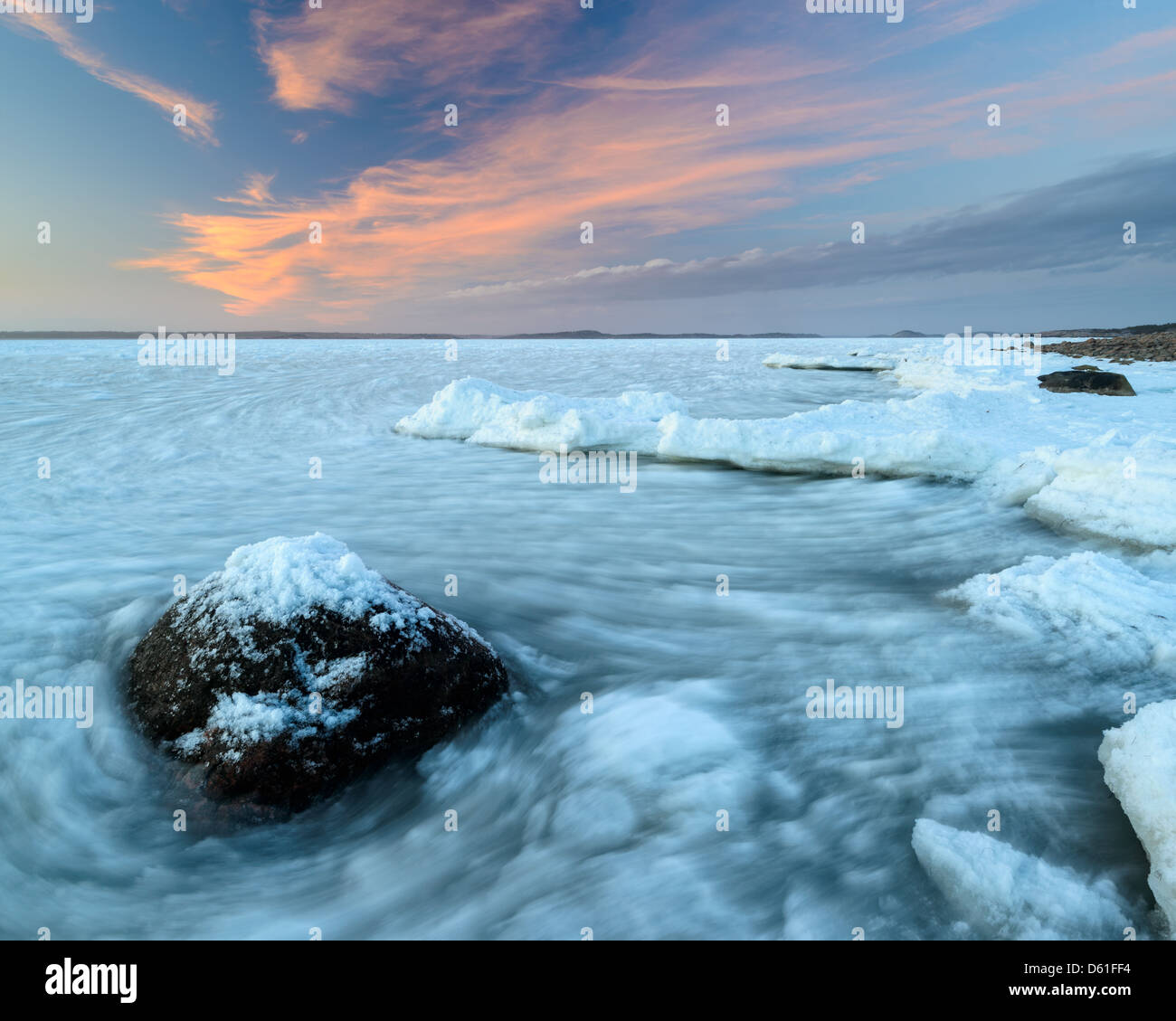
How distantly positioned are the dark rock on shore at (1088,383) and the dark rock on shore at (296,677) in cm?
1515

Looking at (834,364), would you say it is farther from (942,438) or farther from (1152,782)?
(1152,782)

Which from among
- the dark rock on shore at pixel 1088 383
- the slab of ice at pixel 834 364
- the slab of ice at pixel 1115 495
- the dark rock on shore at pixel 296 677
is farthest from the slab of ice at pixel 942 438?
the slab of ice at pixel 834 364

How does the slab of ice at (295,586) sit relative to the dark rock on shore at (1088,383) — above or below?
below

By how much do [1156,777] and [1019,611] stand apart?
5.76 feet

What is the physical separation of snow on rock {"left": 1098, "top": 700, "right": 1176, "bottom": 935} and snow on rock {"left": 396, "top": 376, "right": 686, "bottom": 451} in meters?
7.30

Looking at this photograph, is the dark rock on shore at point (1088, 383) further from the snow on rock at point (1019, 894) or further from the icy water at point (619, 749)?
the snow on rock at point (1019, 894)

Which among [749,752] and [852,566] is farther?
[852,566]

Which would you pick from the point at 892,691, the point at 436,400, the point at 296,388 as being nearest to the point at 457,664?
the point at 892,691

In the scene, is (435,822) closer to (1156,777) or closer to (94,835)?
(94,835)

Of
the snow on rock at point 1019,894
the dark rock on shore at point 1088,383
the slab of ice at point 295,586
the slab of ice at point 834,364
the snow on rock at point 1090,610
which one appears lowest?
the snow on rock at point 1019,894

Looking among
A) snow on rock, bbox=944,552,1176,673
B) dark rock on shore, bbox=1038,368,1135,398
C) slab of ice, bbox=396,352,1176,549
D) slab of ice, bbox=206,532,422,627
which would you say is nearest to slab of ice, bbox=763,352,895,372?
dark rock on shore, bbox=1038,368,1135,398

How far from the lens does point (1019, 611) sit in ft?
13.2

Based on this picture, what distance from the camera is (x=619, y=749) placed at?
3.10 metres

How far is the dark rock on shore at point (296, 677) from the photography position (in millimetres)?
2846
